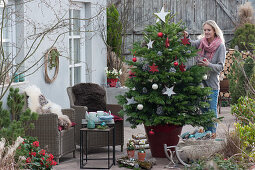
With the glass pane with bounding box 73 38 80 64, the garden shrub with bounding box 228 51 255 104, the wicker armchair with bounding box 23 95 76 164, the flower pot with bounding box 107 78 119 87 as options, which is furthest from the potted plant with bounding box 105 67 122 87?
the wicker armchair with bounding box 23 95 76 164

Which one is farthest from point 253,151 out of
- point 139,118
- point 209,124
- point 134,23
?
point 134,23

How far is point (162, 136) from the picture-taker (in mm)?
6918

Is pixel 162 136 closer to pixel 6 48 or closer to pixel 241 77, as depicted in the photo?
pixel 6 48

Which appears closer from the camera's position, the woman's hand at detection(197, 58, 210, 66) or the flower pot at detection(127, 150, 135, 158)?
the flower pot at detection(127, 150, 135, 158)

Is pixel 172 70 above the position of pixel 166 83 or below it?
above

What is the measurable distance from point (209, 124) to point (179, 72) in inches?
33.7

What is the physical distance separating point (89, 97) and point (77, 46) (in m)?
1.92

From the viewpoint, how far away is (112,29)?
11539 millimetres

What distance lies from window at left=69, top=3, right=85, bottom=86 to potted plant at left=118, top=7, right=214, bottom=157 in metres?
2.38

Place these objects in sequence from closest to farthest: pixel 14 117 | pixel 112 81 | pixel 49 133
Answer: pixel 14 117
pixel 49 133
pixel 112 81

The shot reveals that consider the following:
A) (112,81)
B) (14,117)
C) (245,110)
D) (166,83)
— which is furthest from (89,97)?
(112,81)

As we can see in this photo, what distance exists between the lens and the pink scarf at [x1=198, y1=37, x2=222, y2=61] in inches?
288

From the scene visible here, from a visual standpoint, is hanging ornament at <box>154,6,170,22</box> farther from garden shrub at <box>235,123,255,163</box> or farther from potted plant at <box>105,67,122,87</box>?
potted plant at <box>105,67,122,87</box>

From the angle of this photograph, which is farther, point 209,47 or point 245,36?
point 245,36
